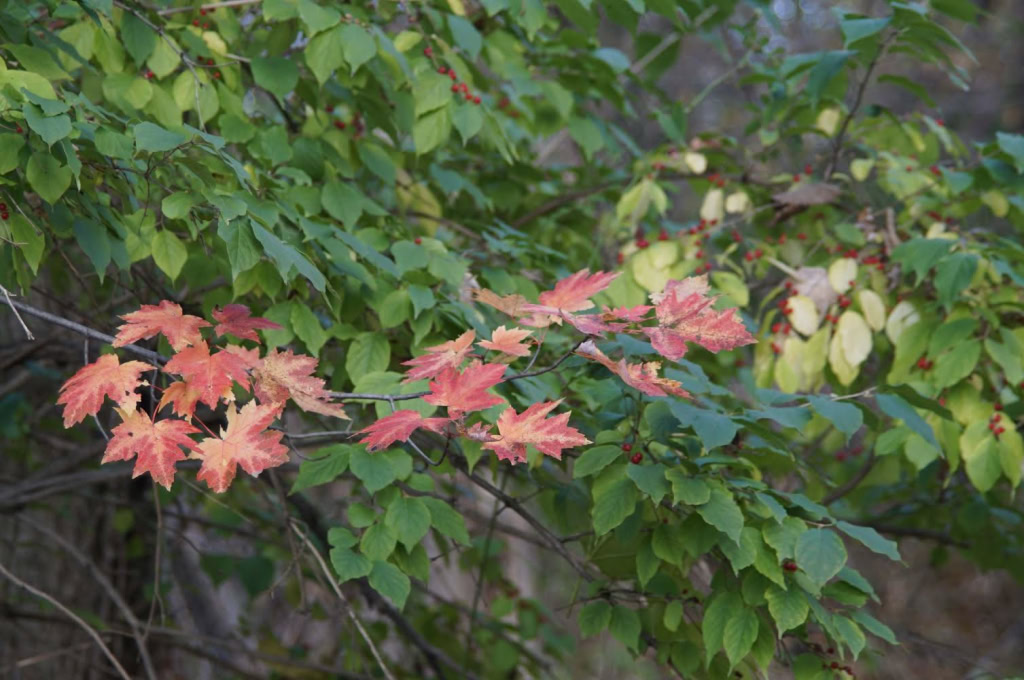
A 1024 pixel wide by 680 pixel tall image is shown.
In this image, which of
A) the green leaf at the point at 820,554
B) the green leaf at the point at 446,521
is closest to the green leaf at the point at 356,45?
the green leaf at the point at 446,521

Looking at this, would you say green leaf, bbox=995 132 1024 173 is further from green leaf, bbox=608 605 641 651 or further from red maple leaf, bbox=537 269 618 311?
green leaf, bbox=608 605 641 651

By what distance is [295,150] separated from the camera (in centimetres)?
211

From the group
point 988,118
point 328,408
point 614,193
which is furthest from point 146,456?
point 988,118

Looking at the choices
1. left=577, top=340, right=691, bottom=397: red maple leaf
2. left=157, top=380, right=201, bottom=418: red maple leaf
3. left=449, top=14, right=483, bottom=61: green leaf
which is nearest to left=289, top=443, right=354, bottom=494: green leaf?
left=157, top=380, right=201, bottom=418: red maple leaf

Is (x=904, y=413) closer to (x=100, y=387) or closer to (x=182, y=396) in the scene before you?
(x=182, y=396)

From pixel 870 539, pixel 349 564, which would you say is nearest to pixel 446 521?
pixel 349 564

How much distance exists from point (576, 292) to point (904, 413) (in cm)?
70

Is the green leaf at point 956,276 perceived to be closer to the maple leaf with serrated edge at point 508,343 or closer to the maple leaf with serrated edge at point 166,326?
the maple leaf with serrated edge at point 508,343

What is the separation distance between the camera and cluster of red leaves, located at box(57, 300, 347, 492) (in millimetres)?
1389

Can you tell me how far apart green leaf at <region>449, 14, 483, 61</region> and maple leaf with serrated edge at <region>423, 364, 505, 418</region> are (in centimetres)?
100

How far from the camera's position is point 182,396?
1438 millimetres

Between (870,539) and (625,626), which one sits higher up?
(870,539)

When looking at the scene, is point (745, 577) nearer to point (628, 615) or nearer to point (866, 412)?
point (628, 615)

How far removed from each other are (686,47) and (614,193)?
700cm
